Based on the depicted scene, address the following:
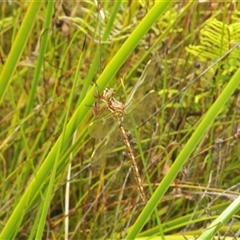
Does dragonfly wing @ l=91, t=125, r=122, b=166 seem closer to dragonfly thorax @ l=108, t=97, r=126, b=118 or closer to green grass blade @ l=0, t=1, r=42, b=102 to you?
dragonfly thorax @ l=108, t=97, r=126, b=118

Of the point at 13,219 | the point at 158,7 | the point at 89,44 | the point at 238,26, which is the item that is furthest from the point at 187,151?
the point at 89,44

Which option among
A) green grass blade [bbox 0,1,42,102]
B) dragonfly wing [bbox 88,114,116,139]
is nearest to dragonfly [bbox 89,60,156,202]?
dragonfly wing [bbox 88,114,116,139]

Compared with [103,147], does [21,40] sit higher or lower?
higher

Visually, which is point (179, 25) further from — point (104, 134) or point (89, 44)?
point (104, 134)

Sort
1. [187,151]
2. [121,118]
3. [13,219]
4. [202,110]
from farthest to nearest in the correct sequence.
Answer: [202,110], [121,118], [13,219], [187,151]

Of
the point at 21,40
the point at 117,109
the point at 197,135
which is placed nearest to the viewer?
the point at 197,135

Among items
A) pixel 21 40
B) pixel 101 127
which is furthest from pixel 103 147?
pixel 21 40

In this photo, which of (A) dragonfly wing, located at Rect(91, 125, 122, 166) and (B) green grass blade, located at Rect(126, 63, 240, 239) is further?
(A) dragonfly wing, located at Rect(91, 125, 122, 166)

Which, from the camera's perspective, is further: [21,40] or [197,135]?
[21,40]

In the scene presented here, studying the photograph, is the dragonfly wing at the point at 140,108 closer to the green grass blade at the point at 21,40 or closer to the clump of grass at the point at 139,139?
the clump of grass at the point at 139,139

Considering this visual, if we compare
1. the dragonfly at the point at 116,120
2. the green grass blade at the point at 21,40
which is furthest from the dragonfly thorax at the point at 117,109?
the green grass blade at the point at 21,40

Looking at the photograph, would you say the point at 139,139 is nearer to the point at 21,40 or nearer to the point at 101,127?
the point at 101,127
